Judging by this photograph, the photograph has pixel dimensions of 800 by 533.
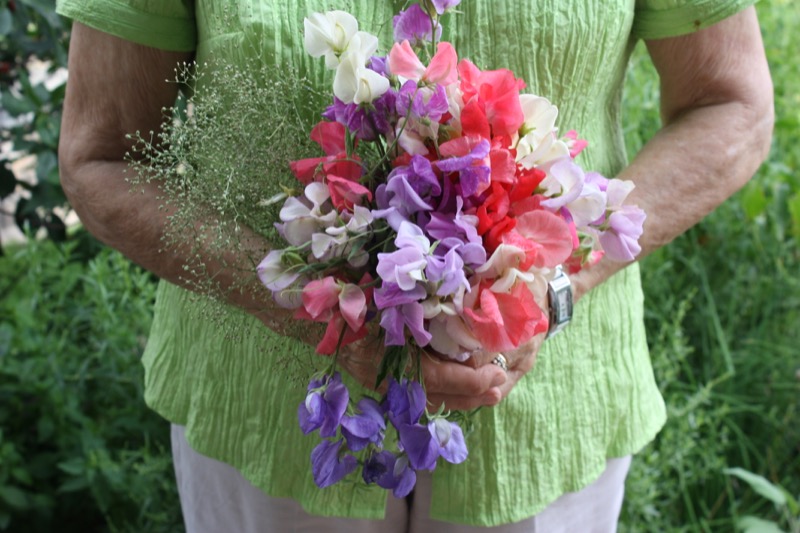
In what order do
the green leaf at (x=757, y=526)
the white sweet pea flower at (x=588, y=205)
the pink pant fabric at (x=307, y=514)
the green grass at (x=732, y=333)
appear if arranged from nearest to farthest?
the white sweet pea flower at (x=588, y=205) < the pink pant fabric at (x=307, y=514) < the green leaf at (x=757, y=526) < the green grass at (x=732, y=333)

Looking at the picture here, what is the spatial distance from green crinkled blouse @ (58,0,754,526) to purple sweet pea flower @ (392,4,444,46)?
0.11 metres

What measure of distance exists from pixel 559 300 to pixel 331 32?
42 centimetres

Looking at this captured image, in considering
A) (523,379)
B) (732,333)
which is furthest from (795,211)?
(523,379)

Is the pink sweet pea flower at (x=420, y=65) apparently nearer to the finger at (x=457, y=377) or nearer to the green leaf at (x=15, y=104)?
the finger at (x=457, y=377)

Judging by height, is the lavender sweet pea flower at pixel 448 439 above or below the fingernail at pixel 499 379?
above

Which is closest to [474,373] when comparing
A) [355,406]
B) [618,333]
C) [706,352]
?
[355,406]

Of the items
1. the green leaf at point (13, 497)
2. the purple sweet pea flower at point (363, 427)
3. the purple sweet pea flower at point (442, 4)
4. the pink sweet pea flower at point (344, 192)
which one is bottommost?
the green leaf at point (13, 497)

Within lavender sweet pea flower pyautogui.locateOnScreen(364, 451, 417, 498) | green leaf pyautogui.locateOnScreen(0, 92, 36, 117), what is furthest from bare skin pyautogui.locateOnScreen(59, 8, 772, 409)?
green leaf pyautogui.locateOnScreen(0, 92, 36, 117)

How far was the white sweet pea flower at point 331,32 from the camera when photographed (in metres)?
0.82

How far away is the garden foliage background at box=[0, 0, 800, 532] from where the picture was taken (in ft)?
6.83

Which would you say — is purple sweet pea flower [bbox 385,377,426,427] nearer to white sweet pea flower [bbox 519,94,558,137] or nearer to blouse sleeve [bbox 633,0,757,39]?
white sweet pea flower [bbox 519,94,558,137]

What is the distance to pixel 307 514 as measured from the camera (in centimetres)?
120

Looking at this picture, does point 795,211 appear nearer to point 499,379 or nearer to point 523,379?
point 523,379

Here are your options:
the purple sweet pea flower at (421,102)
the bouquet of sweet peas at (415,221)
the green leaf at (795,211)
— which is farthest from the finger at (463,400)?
the green leaf at (795,211)
